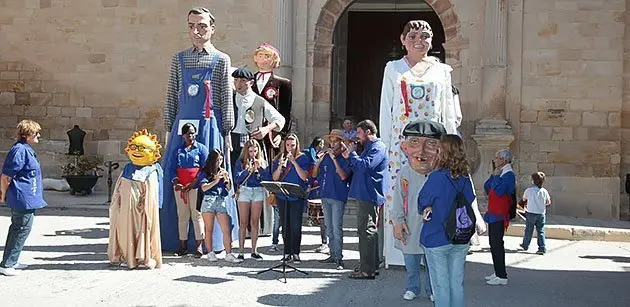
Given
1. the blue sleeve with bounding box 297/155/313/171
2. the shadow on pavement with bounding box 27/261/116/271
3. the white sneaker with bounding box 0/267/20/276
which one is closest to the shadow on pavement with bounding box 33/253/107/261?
the shadow on pavement with bounding box 27/261/116/271

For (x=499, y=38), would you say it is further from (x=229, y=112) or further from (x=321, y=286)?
(x=321, y=286)

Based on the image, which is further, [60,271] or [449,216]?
[60,271]

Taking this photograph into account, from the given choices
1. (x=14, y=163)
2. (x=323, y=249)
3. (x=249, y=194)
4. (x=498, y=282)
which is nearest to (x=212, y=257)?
(x=249, y=194)

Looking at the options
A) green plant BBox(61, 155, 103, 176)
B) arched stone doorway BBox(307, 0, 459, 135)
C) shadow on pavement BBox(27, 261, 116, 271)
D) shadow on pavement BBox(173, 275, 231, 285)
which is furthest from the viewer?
green plant BBox(61, 155, 103, 176)

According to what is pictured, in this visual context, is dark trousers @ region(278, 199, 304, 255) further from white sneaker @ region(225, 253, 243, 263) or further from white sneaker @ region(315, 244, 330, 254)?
white sneaker @ region(315, 244, 330, 254)

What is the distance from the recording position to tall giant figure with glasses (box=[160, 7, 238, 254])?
888 centimetres

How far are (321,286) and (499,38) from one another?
7.54m

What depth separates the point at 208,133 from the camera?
891cm

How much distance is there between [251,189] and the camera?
28.5 ft

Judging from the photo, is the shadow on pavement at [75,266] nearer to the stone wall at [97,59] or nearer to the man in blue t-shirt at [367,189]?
the man in blue t-shirt at [367,189]

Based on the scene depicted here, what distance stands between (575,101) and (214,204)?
7.56 meters

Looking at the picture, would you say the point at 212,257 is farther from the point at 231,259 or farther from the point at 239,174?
the point at 239,174

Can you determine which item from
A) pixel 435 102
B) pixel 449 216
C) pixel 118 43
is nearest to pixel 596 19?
pixel 435 102

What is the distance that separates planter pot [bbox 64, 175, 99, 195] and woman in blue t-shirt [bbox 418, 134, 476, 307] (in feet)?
33.0
